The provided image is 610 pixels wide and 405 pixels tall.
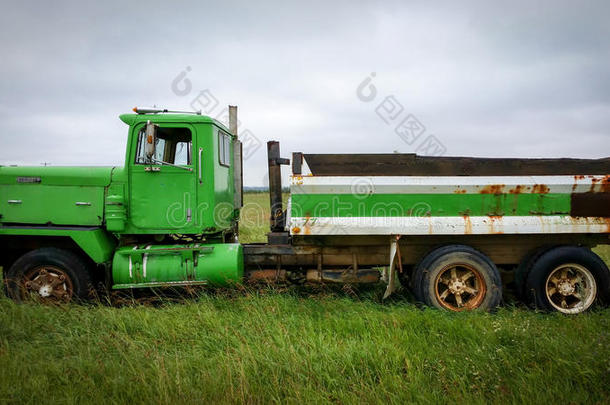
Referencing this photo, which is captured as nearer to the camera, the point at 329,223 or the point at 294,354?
the point at 294,354

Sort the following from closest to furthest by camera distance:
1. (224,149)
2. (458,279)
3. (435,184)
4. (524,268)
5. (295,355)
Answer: (295,355) → (435,184) → (458,279) → (524,268) → (224,149)

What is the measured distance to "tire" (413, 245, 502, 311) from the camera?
413 cm

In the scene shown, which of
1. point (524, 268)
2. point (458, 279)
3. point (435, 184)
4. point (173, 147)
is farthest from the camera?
point (173, 147)

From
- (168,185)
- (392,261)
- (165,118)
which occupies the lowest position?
(392,261)

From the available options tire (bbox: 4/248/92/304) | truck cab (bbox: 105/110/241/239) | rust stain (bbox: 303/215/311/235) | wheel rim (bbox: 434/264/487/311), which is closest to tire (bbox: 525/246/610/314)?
wheel rim (bbox: 434/264/487/311)

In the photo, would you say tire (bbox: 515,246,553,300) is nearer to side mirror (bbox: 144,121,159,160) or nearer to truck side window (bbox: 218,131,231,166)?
truck side window (bbox: 218,131,231,166)

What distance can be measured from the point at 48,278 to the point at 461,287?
15.8ft

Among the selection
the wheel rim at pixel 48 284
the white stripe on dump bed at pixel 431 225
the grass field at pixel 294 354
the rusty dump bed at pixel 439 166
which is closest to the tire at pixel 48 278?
the wheel rim at pixel 48 284

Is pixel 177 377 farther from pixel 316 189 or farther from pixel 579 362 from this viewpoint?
pixel 579 362

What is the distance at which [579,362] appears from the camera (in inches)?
113

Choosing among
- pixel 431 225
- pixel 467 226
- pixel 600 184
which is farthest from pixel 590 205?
pixel 431 225

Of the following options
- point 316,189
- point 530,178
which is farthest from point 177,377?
point 530,178

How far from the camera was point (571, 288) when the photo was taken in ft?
14.0

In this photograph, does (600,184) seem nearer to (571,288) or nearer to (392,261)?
(571,288)
